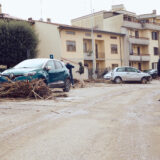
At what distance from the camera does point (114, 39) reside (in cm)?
4131

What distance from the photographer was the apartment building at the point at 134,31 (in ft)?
144

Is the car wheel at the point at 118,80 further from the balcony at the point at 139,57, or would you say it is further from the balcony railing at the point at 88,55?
the balcony at the point at 139,57

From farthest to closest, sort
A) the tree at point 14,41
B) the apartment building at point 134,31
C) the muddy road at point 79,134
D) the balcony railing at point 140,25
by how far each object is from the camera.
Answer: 1. the balcony railing at point 140,25
2. the apartment building at point 134,31
3. the tree at point 14,41
4. the muddy road at point 79,134

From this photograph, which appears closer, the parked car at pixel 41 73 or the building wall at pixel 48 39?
the parked car at pixel 41 73

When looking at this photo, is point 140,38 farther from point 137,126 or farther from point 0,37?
point 137,126

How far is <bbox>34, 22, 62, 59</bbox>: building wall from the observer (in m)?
33.0

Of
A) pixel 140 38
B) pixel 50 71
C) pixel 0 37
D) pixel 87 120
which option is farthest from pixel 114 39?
pixel 87 120

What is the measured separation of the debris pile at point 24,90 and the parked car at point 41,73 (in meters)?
0.42

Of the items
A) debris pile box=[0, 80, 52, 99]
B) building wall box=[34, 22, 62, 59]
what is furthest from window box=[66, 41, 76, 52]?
debris pile box=[0, 80, 52, 99]

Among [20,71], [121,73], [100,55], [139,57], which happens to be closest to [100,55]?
[100,55]

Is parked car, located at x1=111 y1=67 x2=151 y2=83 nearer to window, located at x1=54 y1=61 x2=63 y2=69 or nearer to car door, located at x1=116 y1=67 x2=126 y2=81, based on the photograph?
car door, located at x1=116 y1=67 x2=126 y2=81

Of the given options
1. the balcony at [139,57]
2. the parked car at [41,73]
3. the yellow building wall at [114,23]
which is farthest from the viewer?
the yellow building wall at [114,23]

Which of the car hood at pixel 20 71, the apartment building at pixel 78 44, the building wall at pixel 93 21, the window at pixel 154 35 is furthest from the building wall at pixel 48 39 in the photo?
the window at pixel 154 35

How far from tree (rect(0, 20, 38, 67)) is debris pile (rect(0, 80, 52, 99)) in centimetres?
1964
